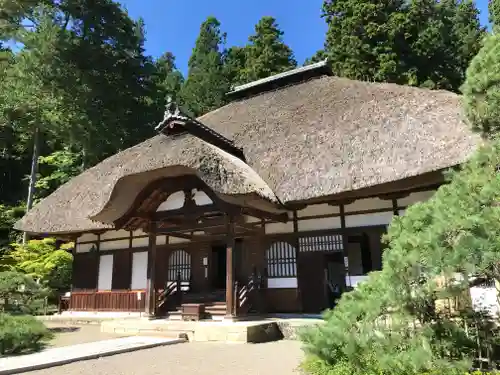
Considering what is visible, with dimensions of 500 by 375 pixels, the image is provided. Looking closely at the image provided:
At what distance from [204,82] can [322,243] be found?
76.0 feet

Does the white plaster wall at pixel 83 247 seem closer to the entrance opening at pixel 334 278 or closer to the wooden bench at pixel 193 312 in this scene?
the wooden bench at pixel 193 312

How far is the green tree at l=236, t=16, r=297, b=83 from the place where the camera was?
27.4 m

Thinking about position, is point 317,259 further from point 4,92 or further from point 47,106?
point 4,92

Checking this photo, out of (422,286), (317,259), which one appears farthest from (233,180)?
(422,286)

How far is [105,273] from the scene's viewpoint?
1412 cm

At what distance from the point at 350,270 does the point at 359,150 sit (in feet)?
10.2

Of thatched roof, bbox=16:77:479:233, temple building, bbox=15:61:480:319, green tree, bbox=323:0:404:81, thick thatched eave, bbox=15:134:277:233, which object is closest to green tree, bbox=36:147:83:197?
thatched roof, bbox=16:77:479:233

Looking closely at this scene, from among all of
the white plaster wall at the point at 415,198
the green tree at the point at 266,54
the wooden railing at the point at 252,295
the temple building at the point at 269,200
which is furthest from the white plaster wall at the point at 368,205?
the green tree at the point at 266,54

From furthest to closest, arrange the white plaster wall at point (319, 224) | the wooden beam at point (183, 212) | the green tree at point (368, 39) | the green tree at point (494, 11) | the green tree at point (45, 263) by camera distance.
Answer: the green tree at point (368, 39) → the green tree at point (494, 11) → the green tree at point (45, 263) → the white plaster wall at point (319, 224) → the wooden beam at point (183, 212)

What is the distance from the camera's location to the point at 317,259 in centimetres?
1045

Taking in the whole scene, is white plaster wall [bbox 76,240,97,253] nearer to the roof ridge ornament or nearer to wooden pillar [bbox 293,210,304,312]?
the roof ridge ornament

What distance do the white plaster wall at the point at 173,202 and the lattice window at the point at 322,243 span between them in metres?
3.45

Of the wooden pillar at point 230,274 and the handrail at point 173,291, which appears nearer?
the wooden pillar at point 230,274

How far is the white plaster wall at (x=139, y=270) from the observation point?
13.1 m
